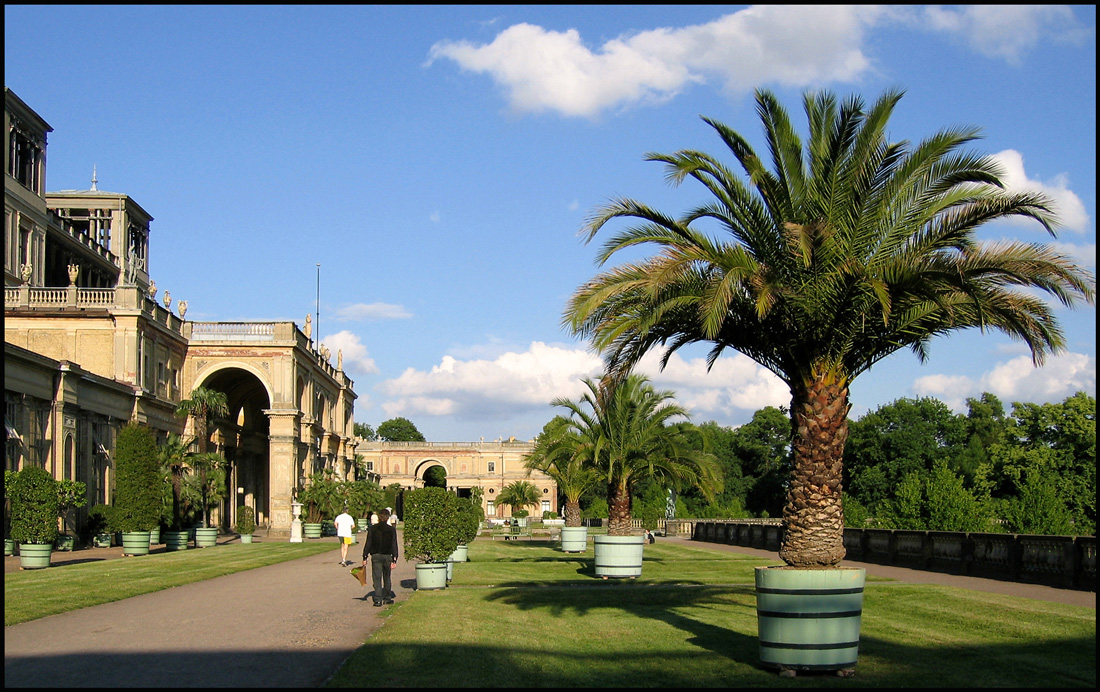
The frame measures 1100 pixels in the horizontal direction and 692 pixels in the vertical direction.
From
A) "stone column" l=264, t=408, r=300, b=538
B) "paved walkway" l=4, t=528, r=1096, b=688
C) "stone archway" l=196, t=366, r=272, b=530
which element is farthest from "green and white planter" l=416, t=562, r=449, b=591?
"stone column" l=264, t=408, r=300, b=538

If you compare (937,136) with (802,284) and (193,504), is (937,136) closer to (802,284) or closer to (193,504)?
(802,284)

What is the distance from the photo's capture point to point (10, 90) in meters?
51.7

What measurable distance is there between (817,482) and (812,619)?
1906 mm

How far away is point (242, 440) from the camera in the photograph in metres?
69.4

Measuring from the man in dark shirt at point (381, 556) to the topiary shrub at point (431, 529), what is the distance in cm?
182

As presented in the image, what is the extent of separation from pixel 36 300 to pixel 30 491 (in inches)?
816

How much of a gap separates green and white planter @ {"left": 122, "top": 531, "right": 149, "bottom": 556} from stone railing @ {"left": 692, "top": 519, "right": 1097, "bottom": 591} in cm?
2336

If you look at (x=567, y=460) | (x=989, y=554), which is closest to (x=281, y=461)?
(x=567, y=460)

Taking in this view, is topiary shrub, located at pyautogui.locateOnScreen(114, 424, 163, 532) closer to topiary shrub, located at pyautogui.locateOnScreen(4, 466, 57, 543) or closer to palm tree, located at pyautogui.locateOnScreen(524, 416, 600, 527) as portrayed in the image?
topiary shrub, located at pyautogui.locateOnScreen(4, 466, 57, 543)

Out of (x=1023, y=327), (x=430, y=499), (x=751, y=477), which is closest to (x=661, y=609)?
(x=430, y=499)

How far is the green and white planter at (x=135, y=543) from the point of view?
117 ft

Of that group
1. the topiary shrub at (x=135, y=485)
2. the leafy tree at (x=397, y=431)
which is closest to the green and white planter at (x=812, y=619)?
the topiary shrub at (x=135, y=485)

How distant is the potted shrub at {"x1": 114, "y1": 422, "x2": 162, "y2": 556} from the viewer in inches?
1435

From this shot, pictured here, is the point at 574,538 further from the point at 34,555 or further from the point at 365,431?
the point at 365,431
